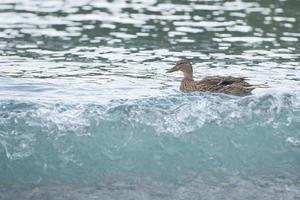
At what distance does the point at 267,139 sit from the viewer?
1236cm

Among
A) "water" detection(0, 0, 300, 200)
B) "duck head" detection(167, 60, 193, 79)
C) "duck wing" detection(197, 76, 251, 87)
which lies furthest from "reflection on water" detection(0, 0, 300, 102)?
"duck wing" detection(197, 76, 251, 87)

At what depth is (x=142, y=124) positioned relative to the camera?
40.2ft

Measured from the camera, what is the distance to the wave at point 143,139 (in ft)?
37.8

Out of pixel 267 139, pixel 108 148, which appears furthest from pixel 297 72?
pixel 108 148

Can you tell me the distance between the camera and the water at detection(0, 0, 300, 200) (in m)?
11.2

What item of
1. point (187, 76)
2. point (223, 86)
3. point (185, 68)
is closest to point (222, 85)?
point (223, 86)

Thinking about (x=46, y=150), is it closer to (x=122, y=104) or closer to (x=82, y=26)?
(x=122, y=104)

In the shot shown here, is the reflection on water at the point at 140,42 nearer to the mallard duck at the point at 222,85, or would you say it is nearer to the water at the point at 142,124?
the water at the point at 142,124

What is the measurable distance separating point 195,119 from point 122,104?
1.13 metres

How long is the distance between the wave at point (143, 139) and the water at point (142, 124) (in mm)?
14

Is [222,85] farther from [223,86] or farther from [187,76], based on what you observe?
[187,76]

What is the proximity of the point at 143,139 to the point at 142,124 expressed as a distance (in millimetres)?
303

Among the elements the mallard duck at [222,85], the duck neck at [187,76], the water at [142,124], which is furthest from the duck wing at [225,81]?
the duck neck at [187,76]

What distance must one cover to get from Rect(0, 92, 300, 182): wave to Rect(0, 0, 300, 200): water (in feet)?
0.05
